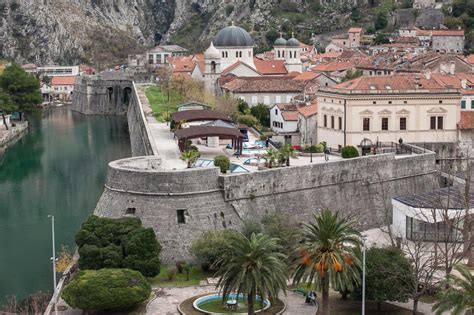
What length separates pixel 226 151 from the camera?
49156mm

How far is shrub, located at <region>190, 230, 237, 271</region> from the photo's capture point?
34.3 metres

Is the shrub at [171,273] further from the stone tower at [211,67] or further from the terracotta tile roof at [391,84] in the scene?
the stone tower at [211,67]

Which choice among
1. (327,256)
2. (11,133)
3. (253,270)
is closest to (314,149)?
(327,256)

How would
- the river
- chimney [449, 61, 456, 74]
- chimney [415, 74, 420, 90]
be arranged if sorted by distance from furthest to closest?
chimney [449, 61, 456, 74]
chimney [415, 74, 420, 90]
the river

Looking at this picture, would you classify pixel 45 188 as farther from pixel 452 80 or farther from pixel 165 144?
pixel 452 80

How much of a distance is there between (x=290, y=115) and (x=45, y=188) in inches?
731

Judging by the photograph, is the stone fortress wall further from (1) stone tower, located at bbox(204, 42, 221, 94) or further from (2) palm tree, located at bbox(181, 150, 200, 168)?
(1) stone tower, located at bbox(204, 42, 221, 94)

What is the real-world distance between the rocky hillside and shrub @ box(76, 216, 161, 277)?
110530 mm

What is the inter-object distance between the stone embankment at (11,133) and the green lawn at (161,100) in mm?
14261

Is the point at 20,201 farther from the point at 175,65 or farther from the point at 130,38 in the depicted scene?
the point at 130,38

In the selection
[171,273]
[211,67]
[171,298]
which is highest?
[211,67]

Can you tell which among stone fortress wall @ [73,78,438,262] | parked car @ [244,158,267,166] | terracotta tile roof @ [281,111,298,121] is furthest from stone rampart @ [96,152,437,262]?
terracotta tile roof @ [281,111,298,121]

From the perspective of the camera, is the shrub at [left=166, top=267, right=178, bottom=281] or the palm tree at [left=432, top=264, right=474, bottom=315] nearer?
the palm tree at [left=432, top=264, right=474, bottom=315]

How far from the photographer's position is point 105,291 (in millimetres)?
30094
